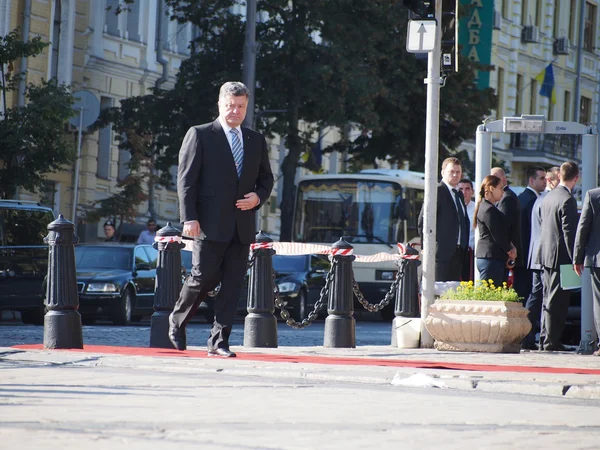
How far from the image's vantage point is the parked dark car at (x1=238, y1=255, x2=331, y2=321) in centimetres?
2703

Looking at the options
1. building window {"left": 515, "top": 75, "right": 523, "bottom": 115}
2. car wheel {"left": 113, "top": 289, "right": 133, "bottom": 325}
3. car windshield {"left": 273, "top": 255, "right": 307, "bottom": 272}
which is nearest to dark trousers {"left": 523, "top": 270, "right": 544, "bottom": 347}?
car wheel {"left": 113, "top": 289, "right": 133, "bottom": 325}

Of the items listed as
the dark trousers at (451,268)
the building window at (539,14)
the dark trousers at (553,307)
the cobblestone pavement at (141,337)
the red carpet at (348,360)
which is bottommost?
the cobblestone pavement at (141,337)

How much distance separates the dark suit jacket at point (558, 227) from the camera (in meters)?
14.9

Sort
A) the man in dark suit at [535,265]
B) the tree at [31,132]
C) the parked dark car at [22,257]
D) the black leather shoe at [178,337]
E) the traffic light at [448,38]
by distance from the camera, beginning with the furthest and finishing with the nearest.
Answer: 1. the tree at [31,132]
2. the parked dark car at [22,257]
3. the man in dark suit at [535,265]
4. the traffic light at [448,38]
5. the black leather shoe at [178,337]

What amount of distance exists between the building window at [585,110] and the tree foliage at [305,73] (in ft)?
107

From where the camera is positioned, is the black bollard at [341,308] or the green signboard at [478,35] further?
the green signboard at [478,35]

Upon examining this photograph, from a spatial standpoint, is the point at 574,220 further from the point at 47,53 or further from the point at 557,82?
the point at 557,82

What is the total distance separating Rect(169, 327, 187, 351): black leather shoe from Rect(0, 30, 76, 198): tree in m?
15.2

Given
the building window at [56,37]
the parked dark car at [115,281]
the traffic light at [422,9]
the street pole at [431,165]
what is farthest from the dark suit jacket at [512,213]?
the building window at [56,37]

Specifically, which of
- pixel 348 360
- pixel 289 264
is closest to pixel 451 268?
pixel 348 360

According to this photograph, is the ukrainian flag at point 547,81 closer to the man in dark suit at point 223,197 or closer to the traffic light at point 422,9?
the traffic light at point 422,9

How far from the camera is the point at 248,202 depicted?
38.8 ft

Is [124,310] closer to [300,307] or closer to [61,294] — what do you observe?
[300,307]

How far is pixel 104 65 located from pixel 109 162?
2.50m
